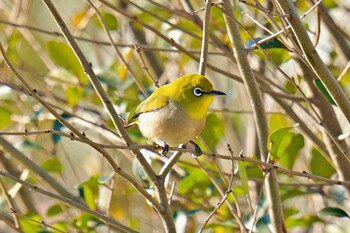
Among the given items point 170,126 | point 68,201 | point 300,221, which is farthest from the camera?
point 300,221

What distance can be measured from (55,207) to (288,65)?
1.96m

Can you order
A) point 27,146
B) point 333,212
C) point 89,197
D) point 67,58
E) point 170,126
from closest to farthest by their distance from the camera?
point 333,212 → point 170,126 → point 89,197 → point 27,146 → point 67,58

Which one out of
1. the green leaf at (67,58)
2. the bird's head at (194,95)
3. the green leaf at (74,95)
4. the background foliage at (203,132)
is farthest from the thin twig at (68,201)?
the green leaf at (67,58)

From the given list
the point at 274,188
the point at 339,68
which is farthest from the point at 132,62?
the point at 274,188

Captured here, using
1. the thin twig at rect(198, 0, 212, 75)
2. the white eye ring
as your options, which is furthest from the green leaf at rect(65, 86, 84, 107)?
the thin twig at rect(198, 0, 212, 75)

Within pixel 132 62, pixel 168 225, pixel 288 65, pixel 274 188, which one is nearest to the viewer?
pixel 168 225

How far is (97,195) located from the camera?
372 centimetres

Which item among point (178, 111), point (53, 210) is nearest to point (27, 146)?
point (53, 210)

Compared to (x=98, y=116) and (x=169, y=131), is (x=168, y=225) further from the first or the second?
(x=98, y=116)

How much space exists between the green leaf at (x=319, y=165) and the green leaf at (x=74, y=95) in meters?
1.32

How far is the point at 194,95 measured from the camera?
10.7ft

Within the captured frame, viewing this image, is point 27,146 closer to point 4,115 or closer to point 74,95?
point 4,115

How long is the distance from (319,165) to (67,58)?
1.55 m

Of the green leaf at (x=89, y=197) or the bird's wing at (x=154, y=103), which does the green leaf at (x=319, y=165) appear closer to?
the bird's wing at (x=154, y=103)
